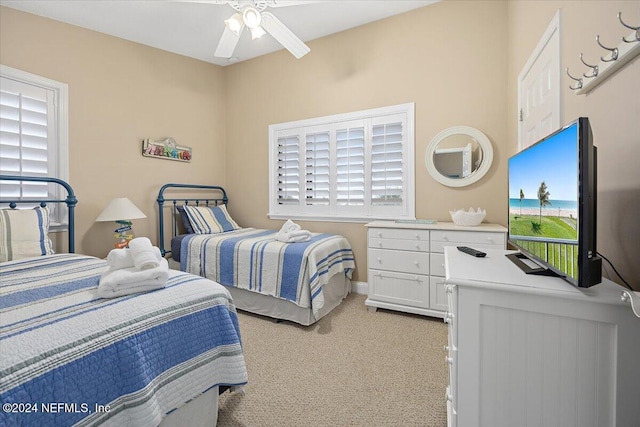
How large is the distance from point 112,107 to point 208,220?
156cm

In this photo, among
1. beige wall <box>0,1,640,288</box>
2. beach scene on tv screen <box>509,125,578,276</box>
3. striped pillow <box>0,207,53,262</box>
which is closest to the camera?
beach scene on tv screen <box>509,125,578,276</box>

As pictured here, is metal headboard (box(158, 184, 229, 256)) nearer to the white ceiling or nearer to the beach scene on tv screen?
the white ceiling

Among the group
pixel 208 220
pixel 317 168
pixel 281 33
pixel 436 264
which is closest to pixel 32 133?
pixel 208 220

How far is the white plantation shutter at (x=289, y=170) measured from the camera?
3.74 metres

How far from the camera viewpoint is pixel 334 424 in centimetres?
146

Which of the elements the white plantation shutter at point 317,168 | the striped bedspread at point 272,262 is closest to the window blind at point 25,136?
the striped bedspread at point 272,262

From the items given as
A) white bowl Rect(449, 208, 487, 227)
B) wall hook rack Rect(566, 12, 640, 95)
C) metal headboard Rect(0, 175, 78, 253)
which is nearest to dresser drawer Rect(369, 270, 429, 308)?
white bowl Rect(449, 208, 487, 227)

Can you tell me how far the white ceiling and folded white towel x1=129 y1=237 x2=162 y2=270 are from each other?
2.09 meters

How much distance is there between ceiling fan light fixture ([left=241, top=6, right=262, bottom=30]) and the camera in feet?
6.93

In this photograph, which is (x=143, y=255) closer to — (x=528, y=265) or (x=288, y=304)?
(x=288, y=304)

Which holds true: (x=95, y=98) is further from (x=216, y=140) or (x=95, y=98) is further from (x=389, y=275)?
(x=389, y=275)

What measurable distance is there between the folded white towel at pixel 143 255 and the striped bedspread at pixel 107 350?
126 millimetres

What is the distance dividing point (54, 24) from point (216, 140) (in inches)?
75.9

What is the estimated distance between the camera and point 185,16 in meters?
2.96
